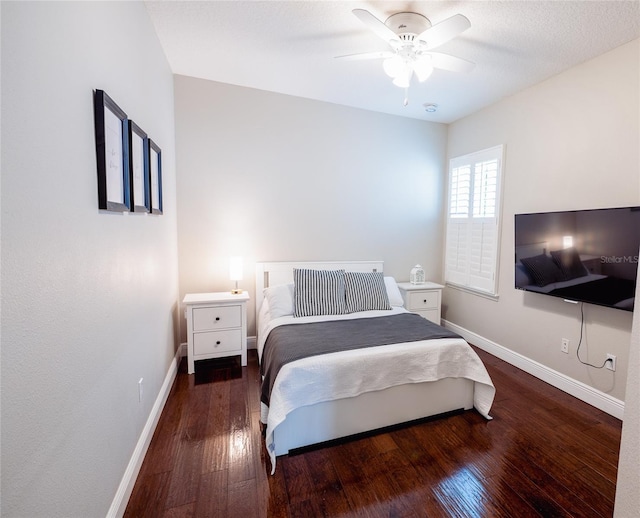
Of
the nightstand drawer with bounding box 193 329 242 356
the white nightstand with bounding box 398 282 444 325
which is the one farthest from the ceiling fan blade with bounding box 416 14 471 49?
the nightstand drawer with bounding box 193 329 242 356

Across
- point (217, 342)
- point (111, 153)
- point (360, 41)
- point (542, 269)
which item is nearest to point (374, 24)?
point (360, 41)

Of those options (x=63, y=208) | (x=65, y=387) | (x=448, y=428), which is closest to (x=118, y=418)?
(x=65, y=387)

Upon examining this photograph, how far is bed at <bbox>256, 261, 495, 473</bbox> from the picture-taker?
1810 millimetres

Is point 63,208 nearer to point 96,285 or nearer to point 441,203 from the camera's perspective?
point 96,285

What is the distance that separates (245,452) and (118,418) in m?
0.78

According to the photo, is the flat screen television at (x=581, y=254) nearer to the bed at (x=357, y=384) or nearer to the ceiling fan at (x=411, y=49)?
the bed at (x=357, y=384)

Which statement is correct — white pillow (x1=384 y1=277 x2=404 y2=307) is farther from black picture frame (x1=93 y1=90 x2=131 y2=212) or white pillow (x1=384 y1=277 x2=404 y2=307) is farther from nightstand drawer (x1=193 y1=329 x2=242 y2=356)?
black picture frame (x1=93 y1=90 x2=131 y2=212)

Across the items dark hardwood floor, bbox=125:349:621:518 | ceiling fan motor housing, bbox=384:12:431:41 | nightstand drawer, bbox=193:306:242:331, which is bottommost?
dark hardwood floor, bbox=125:349:621:518

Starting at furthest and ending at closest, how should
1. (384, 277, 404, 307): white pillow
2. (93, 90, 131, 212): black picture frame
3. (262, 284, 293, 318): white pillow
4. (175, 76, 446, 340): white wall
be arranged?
(384, 277, 404, 307): white pillow < (175, 76, 446, 340): white wall < (262, 284, 293, 318): white pillow < (93, 90, 131, 212): black picture frame

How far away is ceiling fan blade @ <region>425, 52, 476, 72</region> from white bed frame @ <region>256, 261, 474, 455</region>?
7.38ft

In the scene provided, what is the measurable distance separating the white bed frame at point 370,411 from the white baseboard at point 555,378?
1.02 m

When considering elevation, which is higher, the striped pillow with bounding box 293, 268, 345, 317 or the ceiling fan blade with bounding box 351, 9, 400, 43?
the ceiling fan blade with bounding box 351, 9, 400, 43

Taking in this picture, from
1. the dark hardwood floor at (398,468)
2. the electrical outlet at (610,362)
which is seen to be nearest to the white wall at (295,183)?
the dark hardwood floor at (398,468)

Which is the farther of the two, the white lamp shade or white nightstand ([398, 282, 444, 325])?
white nightstand ([398, 282, 444, 325])
